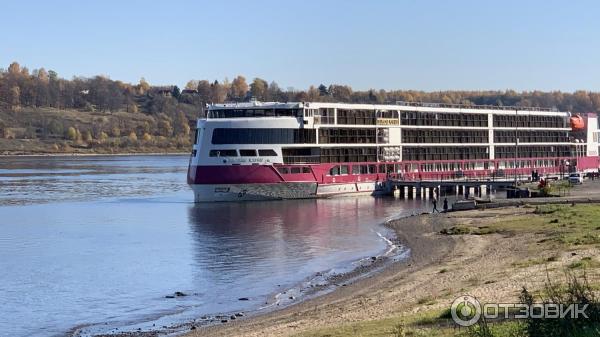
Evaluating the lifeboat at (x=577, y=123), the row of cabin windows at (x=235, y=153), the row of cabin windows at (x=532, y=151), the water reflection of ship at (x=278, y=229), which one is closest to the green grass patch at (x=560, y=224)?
the water reflection of ship at (x=278, y=229)

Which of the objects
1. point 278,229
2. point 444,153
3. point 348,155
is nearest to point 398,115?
point 444,153

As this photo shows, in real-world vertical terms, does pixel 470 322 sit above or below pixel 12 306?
above

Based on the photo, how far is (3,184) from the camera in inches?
5453

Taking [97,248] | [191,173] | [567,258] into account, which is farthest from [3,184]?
[567,258]

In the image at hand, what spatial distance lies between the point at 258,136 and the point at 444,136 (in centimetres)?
3469

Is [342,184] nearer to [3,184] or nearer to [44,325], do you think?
[3,184]

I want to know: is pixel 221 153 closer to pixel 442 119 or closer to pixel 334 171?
pixel 334 171

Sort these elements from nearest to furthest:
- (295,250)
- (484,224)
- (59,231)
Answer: (295,250), (484,224), (59,231)

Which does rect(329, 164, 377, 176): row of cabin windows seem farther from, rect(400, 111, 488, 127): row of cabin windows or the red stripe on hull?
the red stripe on hull

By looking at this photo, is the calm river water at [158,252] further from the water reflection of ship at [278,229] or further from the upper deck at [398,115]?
the upper deck at [398,115]

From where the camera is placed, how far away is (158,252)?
5931 cm

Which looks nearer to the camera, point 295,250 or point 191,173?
point 295,250

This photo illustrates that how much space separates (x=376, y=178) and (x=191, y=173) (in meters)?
26.0

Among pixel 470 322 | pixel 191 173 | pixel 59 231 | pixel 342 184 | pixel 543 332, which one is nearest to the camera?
pixel 543 332
